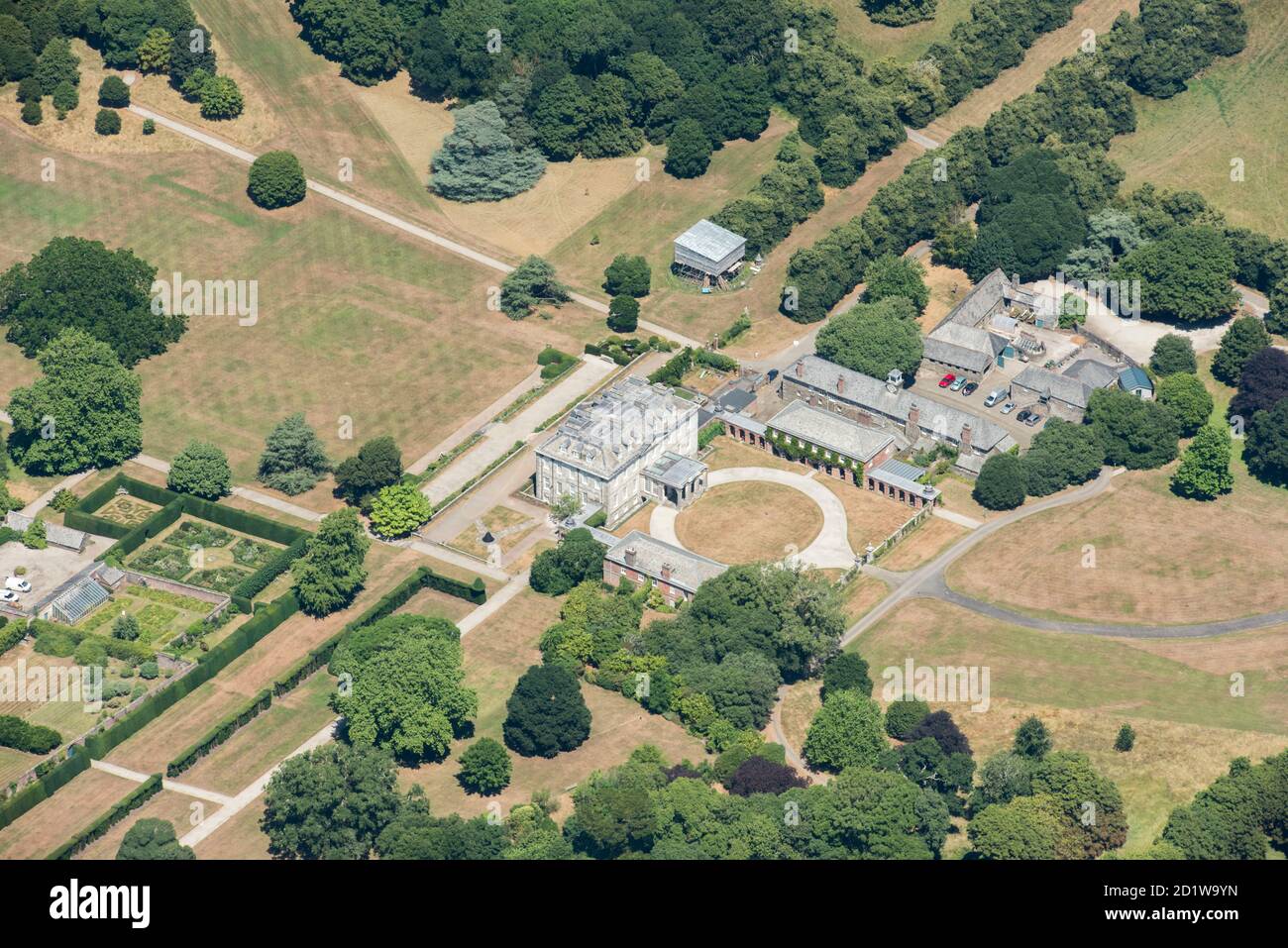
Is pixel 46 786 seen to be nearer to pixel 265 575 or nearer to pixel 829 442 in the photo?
pixel 265 575

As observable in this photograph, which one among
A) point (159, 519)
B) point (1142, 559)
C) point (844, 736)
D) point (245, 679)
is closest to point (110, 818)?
point (245, 679)

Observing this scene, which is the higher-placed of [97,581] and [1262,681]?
[1262,681]

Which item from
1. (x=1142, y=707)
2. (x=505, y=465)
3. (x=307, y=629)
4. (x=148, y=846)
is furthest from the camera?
(x=505, y=465)

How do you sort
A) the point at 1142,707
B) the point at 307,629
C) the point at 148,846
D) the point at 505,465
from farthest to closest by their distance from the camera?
the point at 505,465
the point at 307,629
the point at 1142,707
the point at 148,846

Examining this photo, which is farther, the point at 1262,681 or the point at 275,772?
the point at 1262,681

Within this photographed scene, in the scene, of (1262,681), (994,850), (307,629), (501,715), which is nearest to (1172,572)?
(1262,681)

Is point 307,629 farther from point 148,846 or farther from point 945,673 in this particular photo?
point 945,673
